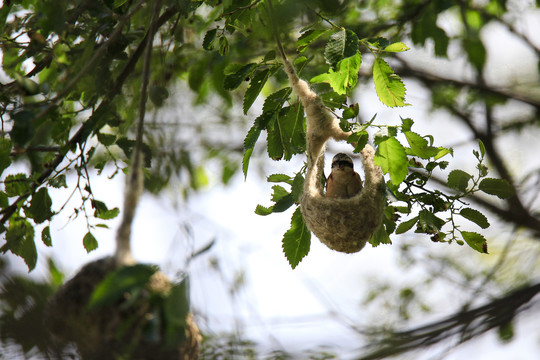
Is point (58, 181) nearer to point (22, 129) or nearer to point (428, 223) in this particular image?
point (22, 129)

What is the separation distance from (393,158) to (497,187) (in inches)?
17.5

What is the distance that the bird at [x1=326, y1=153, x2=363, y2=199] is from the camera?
215 cm

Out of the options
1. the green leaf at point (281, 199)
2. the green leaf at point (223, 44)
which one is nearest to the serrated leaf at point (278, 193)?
the green leaf at point (281, 199)

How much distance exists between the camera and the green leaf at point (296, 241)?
194 cm

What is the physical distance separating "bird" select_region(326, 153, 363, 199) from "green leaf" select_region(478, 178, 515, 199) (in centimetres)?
50

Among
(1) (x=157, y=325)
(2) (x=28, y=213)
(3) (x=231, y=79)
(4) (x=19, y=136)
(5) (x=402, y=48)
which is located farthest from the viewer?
(2) (x=28, y=213)

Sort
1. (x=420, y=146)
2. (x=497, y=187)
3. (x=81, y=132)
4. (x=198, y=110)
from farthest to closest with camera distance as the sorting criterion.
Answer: (x=198, y=110)
(x=81, y=132)
(x=497, y=187)
(x=420, y=146)

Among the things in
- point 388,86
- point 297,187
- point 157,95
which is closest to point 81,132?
point 157,95

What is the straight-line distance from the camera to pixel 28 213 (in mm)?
2166

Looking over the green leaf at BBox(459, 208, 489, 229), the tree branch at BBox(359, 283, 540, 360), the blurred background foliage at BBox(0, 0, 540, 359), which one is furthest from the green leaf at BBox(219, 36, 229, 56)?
the tree branch at BBox(359, 283, 540, 360)

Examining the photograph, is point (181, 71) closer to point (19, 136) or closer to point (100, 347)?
point (19, 136)

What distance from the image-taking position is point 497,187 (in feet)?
6.09

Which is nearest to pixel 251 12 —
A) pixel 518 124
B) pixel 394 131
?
pixel 394 131

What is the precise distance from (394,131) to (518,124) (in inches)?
126
